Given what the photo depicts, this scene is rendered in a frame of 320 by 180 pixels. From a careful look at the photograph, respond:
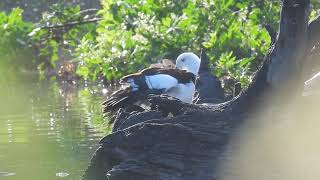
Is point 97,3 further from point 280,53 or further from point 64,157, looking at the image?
point 280,53

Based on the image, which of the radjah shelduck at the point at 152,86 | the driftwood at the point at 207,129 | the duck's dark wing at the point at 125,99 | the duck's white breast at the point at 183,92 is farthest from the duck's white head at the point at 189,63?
the driftwood at the point at 207,129

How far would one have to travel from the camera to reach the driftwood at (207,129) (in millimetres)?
7109

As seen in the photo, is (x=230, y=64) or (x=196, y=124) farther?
(x=230, y=64)

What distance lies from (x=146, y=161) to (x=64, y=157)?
2646mm

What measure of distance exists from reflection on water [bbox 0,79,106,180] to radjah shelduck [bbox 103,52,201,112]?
0.48m

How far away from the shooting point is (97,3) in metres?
27.3

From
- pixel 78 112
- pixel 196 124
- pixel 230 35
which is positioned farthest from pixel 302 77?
pixel 230 35

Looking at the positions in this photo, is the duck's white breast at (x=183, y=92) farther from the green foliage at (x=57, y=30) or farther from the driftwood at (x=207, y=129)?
the green foliage at (x=57, y=30)

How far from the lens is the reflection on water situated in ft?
29.9

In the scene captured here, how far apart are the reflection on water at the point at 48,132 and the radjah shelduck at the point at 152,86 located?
0.48 m

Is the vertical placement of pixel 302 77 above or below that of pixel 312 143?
above

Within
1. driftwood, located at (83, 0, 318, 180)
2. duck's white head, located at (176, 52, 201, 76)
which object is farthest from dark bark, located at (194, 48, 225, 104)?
driftwood, located at (83, 0, 318, 180)

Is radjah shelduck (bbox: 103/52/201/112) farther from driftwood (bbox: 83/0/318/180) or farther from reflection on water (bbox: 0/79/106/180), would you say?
driftwood (bbox: 83/0/318/180)

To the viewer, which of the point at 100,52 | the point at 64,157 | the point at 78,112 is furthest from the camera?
the point at 100,52
